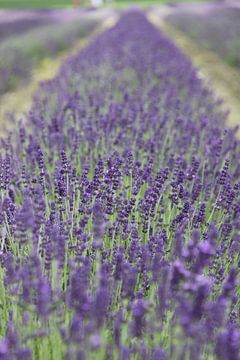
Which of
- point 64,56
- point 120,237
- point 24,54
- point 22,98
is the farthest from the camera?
point 64,56

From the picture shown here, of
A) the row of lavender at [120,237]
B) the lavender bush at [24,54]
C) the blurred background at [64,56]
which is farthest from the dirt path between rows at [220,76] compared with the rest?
the lavender bush at [24,54]

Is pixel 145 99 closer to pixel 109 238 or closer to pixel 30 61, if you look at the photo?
pixel 109 238

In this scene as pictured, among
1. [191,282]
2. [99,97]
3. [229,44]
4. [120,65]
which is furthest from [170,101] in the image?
[229,44]

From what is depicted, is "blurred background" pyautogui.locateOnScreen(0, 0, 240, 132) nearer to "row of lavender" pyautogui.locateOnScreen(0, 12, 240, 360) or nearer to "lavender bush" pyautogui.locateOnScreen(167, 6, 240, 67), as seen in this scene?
"lavender bush" pyautogui.locateOnScreen(167, 6, 240, 67)

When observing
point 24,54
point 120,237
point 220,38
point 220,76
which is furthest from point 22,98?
point 220,38

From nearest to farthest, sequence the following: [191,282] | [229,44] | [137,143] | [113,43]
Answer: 1. [191,282]
2. [137,143]
3. [113,43]
4. [229,44]

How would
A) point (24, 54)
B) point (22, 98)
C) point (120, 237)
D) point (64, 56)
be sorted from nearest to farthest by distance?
1. point (120, 237)
2. point (22, 98)
3. point (24, 54)
4. point (64, 56)

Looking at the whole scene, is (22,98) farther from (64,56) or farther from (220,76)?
(64,56)

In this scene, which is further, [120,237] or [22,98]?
[22,98]
